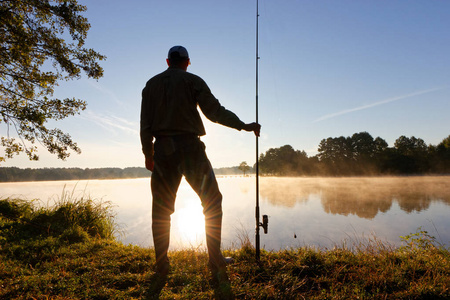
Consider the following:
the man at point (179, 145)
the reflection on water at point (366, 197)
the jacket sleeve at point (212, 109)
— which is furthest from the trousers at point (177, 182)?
the reflection on water at point (366, 197)

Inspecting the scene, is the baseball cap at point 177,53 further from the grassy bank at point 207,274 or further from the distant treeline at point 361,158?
the distant treeline at point 361,158

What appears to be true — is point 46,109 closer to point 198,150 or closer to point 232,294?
point 198,150

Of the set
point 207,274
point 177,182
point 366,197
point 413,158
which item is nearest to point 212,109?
point 177,182

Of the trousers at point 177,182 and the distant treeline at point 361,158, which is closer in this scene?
the trousers at point 177,182

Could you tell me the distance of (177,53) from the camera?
314 cm

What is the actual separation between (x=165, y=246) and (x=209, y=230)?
607 millimetres

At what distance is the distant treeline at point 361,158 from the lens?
2522 inches

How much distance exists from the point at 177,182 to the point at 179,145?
498 mm

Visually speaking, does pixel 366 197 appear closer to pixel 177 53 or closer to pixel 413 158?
pixel 177 53

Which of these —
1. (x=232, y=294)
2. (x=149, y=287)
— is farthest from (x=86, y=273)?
(x=232, y=294)

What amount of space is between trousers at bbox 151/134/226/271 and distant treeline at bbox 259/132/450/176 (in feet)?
254

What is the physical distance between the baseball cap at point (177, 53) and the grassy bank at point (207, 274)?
2.69 meters

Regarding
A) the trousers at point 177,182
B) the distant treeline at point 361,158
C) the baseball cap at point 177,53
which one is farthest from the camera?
the distant treeline at point 361,158

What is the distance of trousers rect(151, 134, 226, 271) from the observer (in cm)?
288
